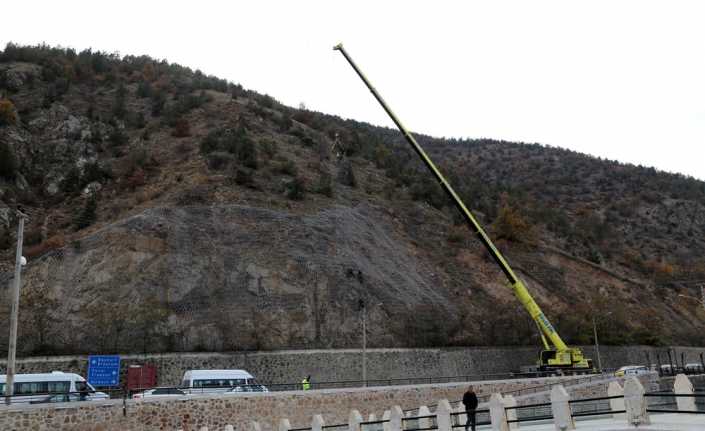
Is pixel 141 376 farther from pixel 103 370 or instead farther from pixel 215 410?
pixel 215 410

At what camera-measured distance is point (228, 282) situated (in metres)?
42.9

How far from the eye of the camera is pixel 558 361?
131 feet

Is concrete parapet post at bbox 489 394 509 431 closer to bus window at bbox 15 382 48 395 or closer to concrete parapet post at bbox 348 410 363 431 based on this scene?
concrete parapet post at bbox 348 410 363 431

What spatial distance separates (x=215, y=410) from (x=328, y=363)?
1457 cm

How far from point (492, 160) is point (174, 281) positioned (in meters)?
104

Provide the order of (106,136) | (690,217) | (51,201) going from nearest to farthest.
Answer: (51,201) < (106,136) < (690,217)

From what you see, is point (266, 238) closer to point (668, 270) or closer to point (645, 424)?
point (645, 424)

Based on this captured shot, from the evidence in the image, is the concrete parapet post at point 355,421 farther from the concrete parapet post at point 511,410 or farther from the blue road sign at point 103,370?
the blue road sign at point 103,370

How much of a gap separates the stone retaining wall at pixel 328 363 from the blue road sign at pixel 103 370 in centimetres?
172

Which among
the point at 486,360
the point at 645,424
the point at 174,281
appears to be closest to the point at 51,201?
the point at 174,281

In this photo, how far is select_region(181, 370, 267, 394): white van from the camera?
1161 inches

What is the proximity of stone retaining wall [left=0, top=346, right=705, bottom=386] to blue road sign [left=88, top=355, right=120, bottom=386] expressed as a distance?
172 centimetres

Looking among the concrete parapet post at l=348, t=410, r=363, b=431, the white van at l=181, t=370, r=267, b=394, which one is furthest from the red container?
the concrete parapet post at l=348, t=410, r=363, b=431

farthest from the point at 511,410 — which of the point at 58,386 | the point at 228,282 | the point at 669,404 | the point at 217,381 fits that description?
the point at 228,282
